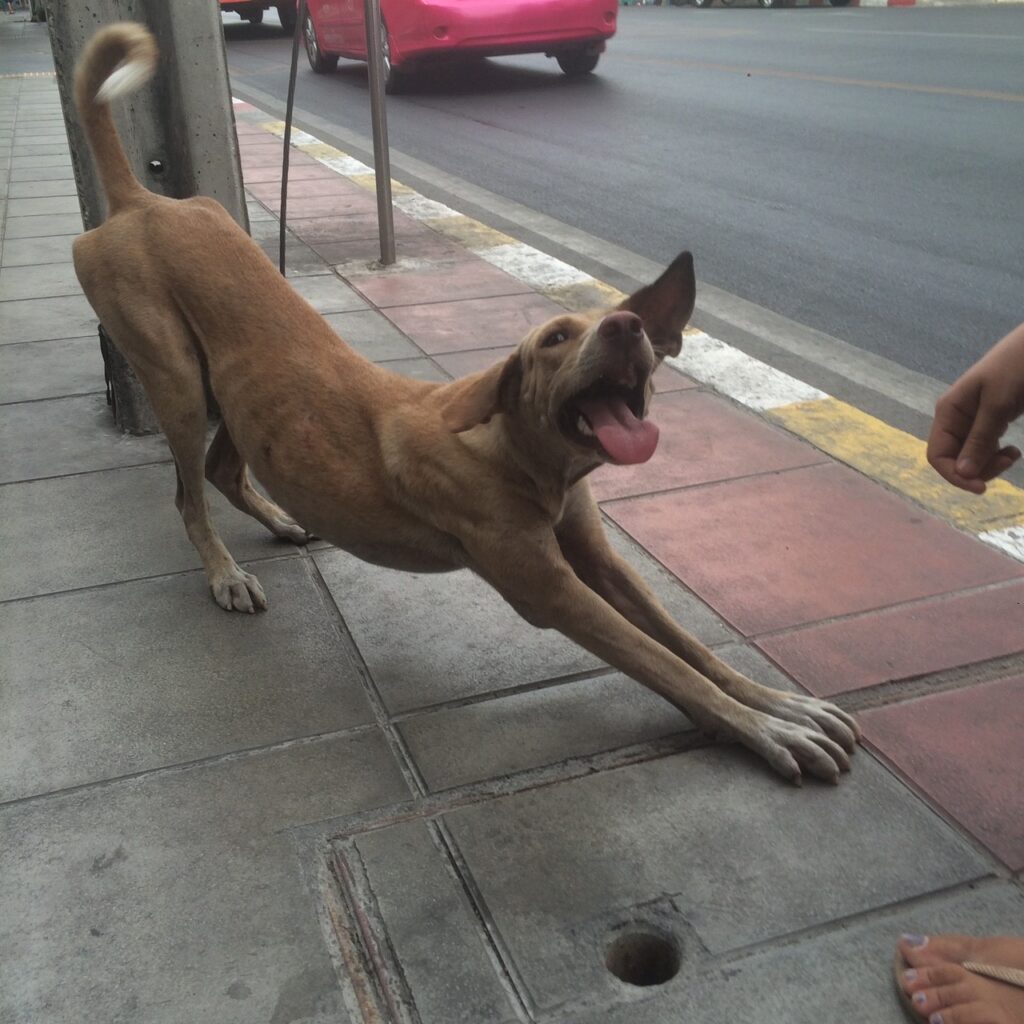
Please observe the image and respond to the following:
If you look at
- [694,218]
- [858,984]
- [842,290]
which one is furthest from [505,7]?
[858,984]

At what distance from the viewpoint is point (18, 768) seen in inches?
102

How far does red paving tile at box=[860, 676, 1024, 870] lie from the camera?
7.78 feet

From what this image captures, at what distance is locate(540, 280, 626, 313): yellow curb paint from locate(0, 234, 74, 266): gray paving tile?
3273 mm

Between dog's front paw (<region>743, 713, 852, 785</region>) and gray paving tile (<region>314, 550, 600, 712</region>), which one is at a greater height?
dog's front paw (<region>743, 713, 852, 785</region>)

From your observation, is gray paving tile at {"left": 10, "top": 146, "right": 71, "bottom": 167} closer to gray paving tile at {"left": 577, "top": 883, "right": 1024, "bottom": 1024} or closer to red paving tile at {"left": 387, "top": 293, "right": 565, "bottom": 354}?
red paving tile at {"left": 387, "top": 293, "right": 565, "bottom": 354}

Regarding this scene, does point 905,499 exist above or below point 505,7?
below

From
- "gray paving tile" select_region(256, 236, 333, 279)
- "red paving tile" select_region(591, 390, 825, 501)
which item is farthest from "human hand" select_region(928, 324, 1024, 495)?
"gray paving tile" select_region(256, 236, 333, 279)

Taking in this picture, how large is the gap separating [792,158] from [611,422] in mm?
8161

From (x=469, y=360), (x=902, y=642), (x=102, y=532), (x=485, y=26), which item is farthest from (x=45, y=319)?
(x=485, y=26)

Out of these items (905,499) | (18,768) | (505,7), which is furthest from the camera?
(505,7)

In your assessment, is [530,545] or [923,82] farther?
[923,82]

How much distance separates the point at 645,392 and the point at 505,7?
39.7 feet

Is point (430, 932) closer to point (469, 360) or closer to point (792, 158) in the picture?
point (469, 360)

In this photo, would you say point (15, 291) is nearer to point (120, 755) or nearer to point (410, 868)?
point (120, 755)
